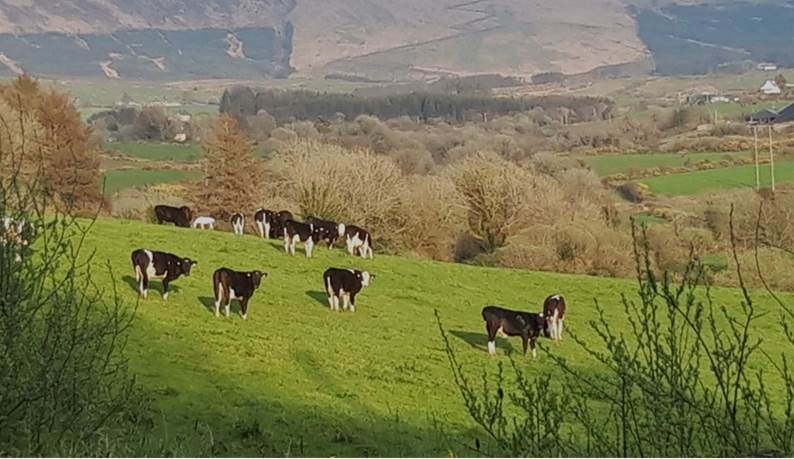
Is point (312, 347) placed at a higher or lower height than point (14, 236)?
lower

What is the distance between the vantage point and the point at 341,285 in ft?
81.1

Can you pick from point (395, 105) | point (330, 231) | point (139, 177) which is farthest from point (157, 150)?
point (330, 231)

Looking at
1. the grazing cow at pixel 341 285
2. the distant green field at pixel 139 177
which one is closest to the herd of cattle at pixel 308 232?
the grazing cow at pixel 341 285

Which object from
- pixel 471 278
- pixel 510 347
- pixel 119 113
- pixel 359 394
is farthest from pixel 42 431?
pixel 119 113

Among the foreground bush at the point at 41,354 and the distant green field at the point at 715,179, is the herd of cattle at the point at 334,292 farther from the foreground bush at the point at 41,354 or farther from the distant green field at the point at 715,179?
the distant green field at the point at 715,179

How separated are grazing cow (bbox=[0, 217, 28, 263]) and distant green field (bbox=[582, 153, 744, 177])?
7063cm

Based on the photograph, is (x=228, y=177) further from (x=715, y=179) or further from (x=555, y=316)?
(x=715, y=179)

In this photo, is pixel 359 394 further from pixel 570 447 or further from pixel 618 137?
pixel 618 137

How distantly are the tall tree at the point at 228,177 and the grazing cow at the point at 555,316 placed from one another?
29415 mm

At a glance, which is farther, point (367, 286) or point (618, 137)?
point (618, 137)

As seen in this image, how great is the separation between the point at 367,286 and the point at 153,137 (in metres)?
79.8

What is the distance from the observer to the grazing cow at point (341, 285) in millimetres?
24594

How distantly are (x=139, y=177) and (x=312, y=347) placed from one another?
53.7 metres

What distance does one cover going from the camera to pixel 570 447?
5.60m
